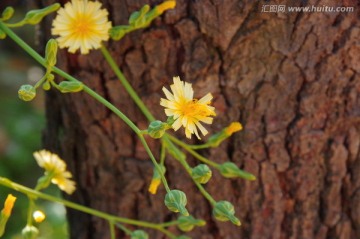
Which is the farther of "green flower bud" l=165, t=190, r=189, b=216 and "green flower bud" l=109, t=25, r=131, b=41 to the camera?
"green flower bud" l=109, t=25, r=131, b=41

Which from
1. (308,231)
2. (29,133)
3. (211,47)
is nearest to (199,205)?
(308,231)

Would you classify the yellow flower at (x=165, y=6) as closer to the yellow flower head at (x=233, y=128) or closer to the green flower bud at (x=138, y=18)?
the green flower bud at (x=138, y=18)

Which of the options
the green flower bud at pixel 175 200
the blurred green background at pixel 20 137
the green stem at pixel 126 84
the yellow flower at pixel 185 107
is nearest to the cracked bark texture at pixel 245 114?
the green stem at pixel 126 84

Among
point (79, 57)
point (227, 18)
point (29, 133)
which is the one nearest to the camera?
point (227, 18)

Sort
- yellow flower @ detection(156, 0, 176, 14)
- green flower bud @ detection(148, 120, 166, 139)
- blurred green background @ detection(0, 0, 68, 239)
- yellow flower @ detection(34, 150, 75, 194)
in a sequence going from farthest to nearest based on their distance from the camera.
Answer: blurred green background @ detection(0, 0, 68, 239) < yellow flower @ detection(34, 150, 75, 194) < yellow flower @ detection(156, 0, 176, 14) < green flower bud @ detection(148, 120, 166, 139)

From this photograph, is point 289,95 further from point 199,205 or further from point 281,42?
point 199,205

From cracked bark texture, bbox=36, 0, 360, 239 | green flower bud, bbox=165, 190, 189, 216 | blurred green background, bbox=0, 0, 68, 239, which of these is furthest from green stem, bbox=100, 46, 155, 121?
blurred green background, bbox=0, 0, 68, 239

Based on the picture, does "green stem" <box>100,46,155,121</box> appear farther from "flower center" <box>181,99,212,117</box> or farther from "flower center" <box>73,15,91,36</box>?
"flower center" <box>181,99,212,117</box>
